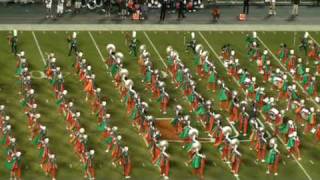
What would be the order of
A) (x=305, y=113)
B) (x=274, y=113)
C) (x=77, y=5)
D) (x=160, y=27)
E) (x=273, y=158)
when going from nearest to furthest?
(x=273, y=158) → (x=274, y=113) → (x=305, y=113) → (x=160, y=27) → (x=77, y=5)

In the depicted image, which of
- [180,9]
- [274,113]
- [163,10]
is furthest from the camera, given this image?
[180,9]

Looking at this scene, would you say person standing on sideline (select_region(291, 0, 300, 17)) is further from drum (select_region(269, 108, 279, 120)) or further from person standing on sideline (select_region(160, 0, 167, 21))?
drum (select_region(269, 108, 279, 120))

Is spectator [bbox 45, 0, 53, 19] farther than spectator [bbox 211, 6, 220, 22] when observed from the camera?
No

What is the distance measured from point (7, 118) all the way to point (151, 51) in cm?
1339

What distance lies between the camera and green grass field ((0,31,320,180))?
3328 centimetres

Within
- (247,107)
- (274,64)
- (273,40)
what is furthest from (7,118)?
(273,40)

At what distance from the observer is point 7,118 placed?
33844 mm

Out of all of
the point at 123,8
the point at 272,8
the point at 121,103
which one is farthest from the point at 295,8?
the point at 121,103

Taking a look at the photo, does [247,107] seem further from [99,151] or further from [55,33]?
[55,33]

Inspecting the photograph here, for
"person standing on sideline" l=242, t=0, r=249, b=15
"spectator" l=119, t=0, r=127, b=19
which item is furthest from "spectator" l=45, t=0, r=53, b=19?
"person standing on sideline" l=242, t=0, r=249, b=15

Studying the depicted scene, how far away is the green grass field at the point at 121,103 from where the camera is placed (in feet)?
109

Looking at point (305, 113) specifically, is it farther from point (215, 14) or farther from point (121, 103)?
point (215, 14)

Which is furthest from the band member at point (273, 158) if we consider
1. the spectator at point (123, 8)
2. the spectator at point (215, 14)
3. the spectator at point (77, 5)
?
the spectator at point (77, 5)

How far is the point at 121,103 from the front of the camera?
128ft
